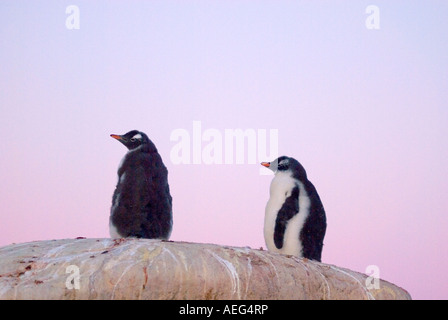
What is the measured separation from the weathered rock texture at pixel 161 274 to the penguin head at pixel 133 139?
2.26m

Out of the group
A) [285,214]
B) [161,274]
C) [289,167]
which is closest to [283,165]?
[289,167]

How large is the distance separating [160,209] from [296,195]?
1713 millimetres

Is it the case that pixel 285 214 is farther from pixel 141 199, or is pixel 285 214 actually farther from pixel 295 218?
pixel 141 199

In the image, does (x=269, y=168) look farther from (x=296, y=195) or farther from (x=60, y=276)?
(x=60, y=276)

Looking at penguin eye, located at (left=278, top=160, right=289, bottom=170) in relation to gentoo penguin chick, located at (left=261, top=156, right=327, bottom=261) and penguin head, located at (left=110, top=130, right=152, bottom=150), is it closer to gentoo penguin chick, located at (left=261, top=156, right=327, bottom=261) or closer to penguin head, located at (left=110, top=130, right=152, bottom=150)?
gentoo penguin chick, located at (left=261, top=156, right=327, bottom=261)

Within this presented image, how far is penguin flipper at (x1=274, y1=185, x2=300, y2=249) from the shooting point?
873cm

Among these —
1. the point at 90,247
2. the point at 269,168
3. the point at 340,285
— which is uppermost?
the point at 269,168

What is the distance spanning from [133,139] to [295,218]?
2335mm

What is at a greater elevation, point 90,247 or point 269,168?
point 269,168

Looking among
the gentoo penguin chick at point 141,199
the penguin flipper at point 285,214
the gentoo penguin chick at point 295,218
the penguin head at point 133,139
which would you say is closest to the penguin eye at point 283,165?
the gentoo penguin chick at point 295,218
